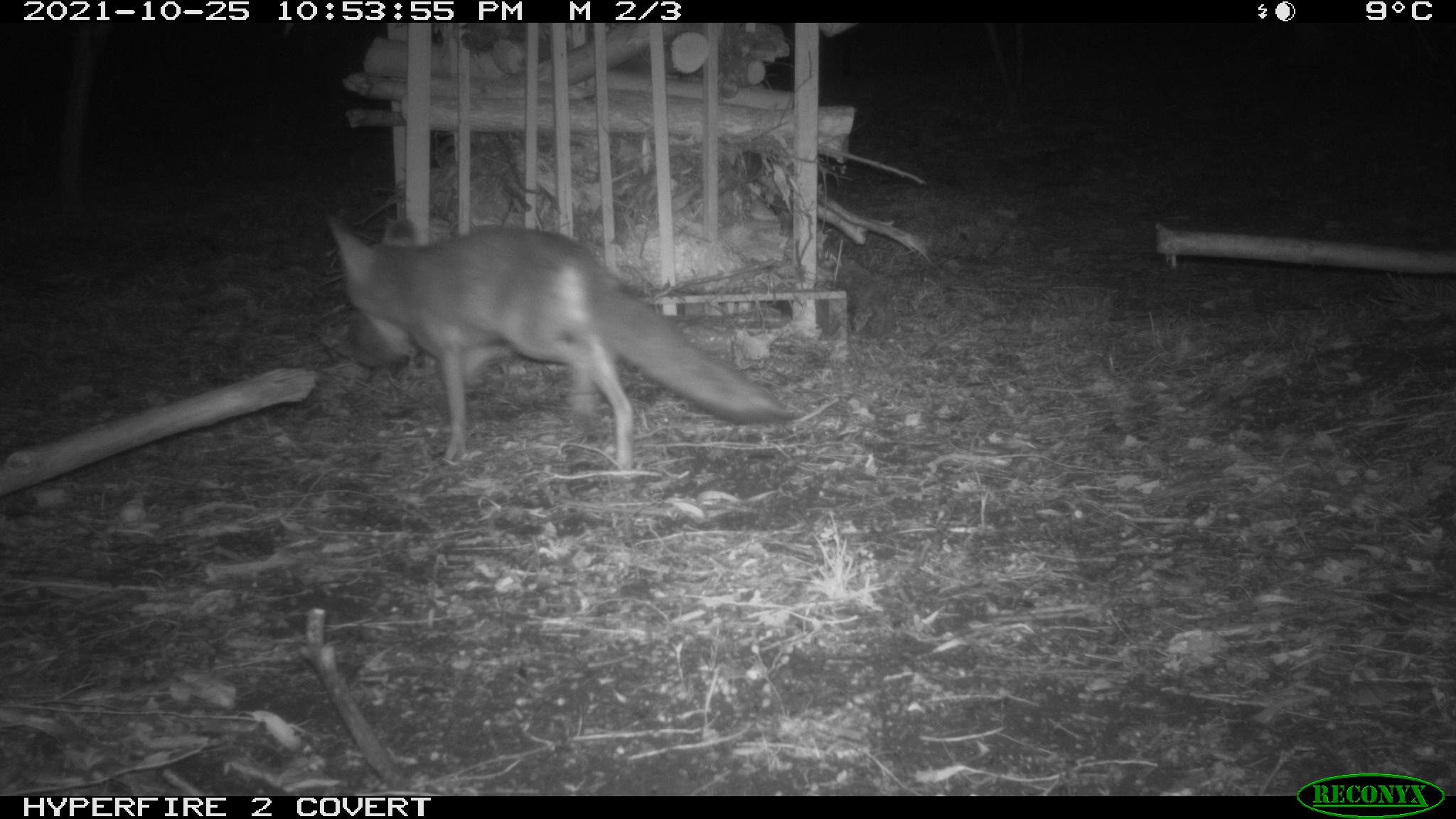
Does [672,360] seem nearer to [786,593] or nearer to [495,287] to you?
[495,287]

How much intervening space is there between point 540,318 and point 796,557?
1.74m

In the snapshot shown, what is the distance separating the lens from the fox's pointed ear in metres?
5.45

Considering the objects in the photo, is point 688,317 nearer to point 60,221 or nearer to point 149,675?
point 149,675

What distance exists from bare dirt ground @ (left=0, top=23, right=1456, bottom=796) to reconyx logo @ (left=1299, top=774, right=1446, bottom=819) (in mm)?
40

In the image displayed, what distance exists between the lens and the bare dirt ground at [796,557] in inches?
125

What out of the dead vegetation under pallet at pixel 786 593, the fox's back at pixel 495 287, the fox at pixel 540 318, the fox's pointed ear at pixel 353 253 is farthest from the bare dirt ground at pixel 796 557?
the fox's pointed ear at pixel 353 253

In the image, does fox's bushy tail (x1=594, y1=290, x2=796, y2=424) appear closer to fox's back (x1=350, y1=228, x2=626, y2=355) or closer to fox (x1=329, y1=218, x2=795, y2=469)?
fox (x1=329, y1=218, x2=795, y2=469)

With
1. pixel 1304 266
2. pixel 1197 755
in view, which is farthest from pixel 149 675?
pixel 1304 266

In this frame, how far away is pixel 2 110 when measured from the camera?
1814 cm

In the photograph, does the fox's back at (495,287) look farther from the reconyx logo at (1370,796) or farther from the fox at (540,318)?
the reconyx logo at (1370,796)

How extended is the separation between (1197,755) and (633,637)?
1907 millimetres

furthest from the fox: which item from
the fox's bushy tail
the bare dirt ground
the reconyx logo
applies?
the reconyx logo

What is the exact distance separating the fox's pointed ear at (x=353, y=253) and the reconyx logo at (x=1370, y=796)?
479 cm

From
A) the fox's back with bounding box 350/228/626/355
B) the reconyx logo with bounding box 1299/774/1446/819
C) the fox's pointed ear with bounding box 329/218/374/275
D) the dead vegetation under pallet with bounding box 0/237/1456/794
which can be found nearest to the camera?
the reconyx logo with bounding box 1299/774/1446/819
